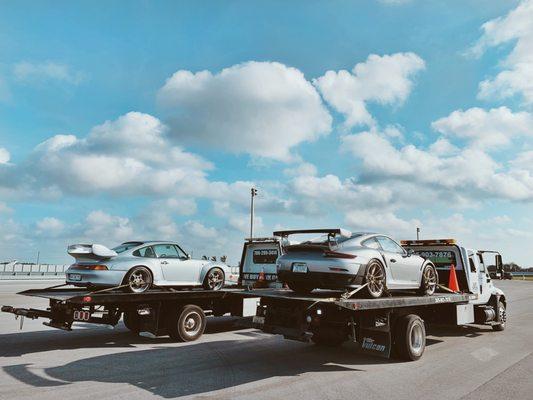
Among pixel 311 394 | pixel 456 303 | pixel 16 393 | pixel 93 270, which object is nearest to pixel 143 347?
pixel 93 270

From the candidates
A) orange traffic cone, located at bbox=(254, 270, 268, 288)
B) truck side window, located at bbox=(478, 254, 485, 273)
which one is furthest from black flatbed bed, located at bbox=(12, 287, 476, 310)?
truck side window, located at bbox=(478, 254, 485, 273)

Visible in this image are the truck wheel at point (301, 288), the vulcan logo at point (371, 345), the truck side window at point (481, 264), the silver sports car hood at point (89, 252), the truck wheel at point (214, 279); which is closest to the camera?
the vulcan logo at point (371, 345)

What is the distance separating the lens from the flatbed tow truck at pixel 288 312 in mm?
7305

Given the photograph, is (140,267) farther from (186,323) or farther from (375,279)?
(375,279)

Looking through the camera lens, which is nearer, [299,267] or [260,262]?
[299,267]

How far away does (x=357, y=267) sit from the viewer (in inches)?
303

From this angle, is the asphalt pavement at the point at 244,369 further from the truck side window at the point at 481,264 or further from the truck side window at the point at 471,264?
the truck side window at the point at 481,264

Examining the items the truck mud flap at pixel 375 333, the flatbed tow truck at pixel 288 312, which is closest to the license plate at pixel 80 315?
the flatbed tow truck at pixel 288 312

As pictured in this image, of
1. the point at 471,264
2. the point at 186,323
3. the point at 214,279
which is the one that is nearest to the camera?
the point at 186,323

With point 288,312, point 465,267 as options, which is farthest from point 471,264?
point 288,312

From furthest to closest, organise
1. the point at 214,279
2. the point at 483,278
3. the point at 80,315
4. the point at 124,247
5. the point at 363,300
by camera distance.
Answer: the point at 483,278 → the point at 214,279 → the point at 124,247 → the point at 80,315 → the point at 363,300

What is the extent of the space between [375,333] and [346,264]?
4.19ft

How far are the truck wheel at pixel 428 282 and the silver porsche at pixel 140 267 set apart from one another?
4.53m

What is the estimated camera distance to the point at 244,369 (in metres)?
7.24
